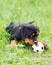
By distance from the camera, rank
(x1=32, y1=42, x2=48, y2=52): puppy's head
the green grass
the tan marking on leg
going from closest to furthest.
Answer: the green grass
(x1=32, y1=42, x2=48, y2=52): puppy's head
the tan marking on leg

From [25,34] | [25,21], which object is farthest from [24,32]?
[25,21]

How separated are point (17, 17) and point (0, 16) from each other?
503mm

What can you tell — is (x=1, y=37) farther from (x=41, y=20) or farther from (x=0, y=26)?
(x=41, y=20)

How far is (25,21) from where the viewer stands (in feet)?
29.8

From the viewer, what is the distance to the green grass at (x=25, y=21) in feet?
20.1

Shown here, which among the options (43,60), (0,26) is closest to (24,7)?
(0,26)

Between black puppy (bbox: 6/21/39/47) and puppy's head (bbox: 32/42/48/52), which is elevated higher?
black puppy (bbox: 6/21/39/47)

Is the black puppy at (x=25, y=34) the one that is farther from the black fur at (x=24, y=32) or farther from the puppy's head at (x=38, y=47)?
the puppy's head at (x=38, y=47)

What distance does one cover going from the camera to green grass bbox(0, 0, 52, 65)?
6.14 meters

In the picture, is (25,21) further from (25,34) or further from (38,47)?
(38,47)

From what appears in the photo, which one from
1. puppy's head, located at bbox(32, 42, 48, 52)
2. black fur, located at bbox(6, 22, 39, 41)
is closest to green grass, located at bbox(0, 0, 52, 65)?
puppy's head, located at bbox(32, 42, 48, 52)

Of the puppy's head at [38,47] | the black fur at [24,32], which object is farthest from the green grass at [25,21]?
the black fur at [24,32]

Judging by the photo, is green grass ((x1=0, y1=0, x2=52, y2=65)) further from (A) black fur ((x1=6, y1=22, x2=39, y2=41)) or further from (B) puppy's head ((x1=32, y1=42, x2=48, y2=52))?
(A) black fur ((x1=6, y1=22, x2=39, y2=41))

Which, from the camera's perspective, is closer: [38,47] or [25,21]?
[38,47]
